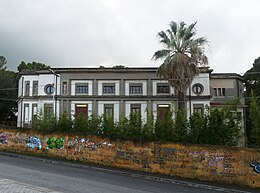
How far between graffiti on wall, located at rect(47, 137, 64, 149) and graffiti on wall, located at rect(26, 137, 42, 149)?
38.4 inches

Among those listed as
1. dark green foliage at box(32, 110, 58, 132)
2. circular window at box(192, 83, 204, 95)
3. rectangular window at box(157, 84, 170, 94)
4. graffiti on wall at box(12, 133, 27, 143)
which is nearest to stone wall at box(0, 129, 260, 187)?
graffiti on wall at box(12, 133, 27, 143)

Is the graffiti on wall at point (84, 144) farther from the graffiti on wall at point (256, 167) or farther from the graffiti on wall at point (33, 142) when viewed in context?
the graffiti on wall at point (256, 167)

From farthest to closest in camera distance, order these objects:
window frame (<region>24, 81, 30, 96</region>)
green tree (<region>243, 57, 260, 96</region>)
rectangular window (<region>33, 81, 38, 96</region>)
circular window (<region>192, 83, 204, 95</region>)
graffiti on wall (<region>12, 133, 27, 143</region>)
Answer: green tree (<region>243, 57, 260, 96</region>) < window frame (<region>24, 81, 30, 96</region>) < rectangular window (<region>33, 81, 38, 96</region>) < circular window (<region>192, 83, 204, 95</region>) < graffiti on wall (<region>12, 133, 27, 143</region>)

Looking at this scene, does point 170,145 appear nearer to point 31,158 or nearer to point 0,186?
point 0,186

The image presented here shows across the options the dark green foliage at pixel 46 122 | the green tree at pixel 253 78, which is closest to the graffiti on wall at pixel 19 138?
the dark green foliage at pixel 46 122

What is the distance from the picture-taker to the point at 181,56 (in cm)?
2886

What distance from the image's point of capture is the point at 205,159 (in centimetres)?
1331

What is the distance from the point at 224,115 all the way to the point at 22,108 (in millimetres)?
33348

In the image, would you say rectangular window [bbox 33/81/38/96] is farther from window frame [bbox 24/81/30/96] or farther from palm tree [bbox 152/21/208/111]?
palm tree [bbox 152/21/208/111]

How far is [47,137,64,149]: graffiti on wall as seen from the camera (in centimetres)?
1912

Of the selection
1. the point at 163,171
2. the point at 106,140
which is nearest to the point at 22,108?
the point at 106,140

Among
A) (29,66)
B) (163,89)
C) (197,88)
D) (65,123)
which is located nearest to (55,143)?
(65,123)

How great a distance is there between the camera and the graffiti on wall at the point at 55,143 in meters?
19.1

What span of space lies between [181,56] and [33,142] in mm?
16132
